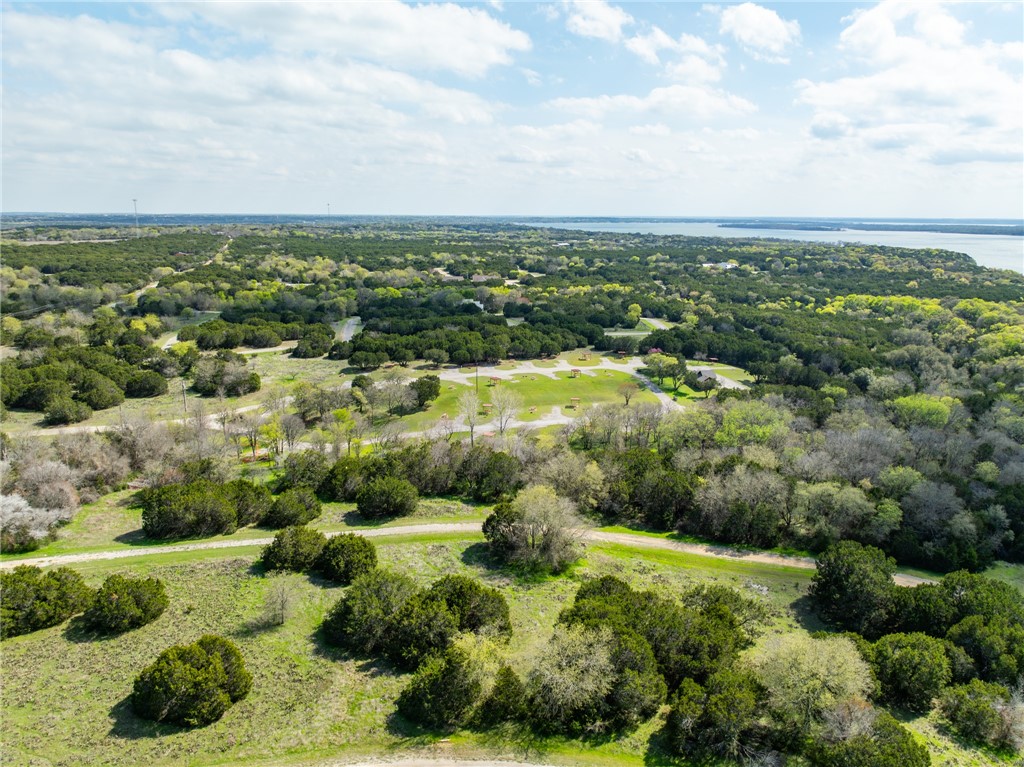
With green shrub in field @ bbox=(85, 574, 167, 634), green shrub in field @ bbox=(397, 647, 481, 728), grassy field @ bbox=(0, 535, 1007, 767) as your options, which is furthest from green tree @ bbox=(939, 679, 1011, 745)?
green shrub in field @ bbox=(85, 574, 167, 634)

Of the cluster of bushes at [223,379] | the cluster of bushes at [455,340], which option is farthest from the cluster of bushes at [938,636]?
the cluster of bushes at [223,379]

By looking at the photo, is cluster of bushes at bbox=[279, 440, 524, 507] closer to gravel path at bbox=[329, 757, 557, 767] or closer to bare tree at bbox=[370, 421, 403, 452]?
bare tree at bbox=[370, 421, 403, 452]

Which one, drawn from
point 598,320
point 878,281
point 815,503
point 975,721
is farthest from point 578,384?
point 878,281

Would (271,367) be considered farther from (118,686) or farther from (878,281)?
(878,281)

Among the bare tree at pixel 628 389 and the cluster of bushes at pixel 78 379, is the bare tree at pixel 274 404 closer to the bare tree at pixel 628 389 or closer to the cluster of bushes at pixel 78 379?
the cluster of bushes at pixel 78 379

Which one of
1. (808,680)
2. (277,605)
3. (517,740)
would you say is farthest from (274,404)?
(808,680)

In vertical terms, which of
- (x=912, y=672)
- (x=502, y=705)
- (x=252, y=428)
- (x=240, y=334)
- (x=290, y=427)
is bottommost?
(x=502, y=705)

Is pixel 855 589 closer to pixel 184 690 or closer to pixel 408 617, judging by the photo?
pixel 408 617
